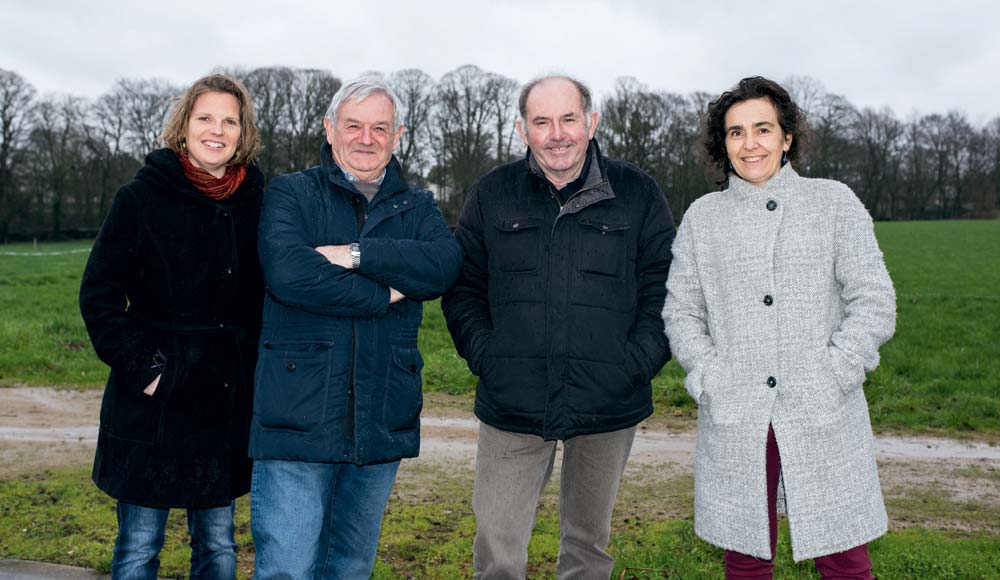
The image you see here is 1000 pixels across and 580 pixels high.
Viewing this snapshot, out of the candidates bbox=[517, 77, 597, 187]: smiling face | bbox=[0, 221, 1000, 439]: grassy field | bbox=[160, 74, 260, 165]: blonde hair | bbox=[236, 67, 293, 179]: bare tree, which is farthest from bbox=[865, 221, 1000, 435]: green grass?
bbox=[236, 67, 293, 179]: bare tree

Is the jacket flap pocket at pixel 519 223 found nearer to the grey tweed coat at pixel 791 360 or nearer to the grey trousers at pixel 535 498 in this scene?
the grey tweed coat at pixel 791 360

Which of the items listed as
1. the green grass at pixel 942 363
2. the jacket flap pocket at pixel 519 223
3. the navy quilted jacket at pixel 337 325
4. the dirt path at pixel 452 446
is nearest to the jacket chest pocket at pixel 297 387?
the navy quilted jacket at pixel 337 325

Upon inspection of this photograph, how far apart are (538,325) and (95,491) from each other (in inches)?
156

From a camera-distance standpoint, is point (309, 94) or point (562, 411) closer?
point (562, 411)

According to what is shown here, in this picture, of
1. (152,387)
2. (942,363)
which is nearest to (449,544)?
(152,387)

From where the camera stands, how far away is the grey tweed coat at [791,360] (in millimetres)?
3150

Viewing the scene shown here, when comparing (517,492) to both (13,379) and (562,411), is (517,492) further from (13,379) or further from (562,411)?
(13,379)

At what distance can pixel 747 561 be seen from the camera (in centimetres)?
332

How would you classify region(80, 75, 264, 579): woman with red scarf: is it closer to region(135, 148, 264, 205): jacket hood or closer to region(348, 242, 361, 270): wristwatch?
region(135, 148, 264, 205): jacket hood

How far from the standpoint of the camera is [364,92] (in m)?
3.46

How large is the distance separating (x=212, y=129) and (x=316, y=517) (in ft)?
5.29

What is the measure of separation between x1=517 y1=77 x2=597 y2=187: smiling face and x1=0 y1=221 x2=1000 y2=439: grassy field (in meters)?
5.56

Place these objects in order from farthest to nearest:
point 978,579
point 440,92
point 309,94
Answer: point 440,92 → point 309,94 → point 978,579

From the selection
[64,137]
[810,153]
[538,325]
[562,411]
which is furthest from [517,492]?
[64,137]
